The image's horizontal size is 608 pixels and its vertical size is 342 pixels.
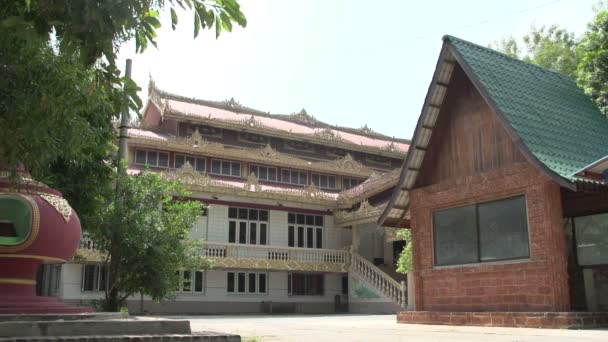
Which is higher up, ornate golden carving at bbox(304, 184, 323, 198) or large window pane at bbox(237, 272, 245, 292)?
ornate golden carving at bbox(304, 184, 323, 198)

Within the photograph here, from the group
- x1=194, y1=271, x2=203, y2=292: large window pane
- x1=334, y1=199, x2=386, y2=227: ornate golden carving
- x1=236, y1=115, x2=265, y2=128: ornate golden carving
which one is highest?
x1=236, y1=115, x2=265, y2=128: ornate golden carving

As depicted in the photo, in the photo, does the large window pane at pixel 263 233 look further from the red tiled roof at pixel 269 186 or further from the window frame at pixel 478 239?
the window frame at pixel 478 239

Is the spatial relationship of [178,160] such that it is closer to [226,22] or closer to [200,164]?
[200,164]

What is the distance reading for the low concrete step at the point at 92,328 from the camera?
22.9ft

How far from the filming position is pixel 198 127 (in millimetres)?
35812

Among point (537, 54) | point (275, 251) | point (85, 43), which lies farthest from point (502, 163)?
point (537, 54)

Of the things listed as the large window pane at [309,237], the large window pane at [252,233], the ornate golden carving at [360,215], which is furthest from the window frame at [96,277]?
the ornate golden carving at [360,215]

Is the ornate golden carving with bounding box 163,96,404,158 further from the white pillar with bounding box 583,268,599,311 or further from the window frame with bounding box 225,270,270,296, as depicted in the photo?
the white pillar with bounding box 583,268,599,311

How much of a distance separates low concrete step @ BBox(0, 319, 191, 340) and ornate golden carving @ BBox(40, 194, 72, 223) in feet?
7.38

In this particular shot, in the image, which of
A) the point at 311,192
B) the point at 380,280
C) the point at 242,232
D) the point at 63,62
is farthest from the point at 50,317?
the point at 311,192

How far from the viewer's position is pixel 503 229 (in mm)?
13570

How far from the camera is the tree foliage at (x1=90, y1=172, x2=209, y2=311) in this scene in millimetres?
15578

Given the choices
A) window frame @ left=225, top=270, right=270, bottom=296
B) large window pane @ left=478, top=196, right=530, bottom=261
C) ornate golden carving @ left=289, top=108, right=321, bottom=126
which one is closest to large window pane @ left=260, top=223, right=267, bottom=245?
window frame @ left=225, top=270, right=270, bottom=296

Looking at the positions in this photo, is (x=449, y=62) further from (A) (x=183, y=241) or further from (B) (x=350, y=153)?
(B) (x=350, y=153)
